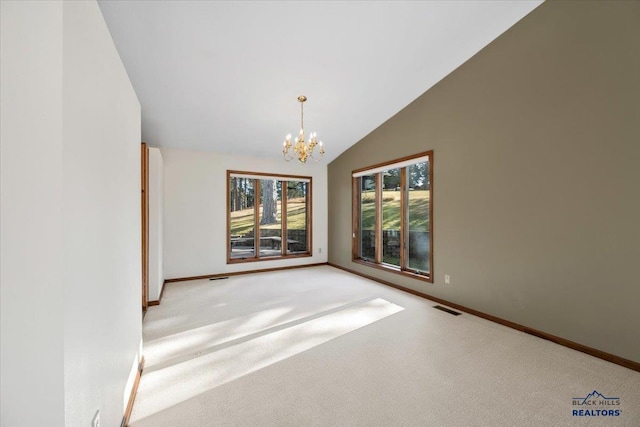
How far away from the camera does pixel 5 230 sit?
0.79 m

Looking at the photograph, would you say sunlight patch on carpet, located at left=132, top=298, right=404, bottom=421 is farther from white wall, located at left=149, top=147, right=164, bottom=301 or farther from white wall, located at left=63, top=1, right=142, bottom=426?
white wall, located at left=149, top=147, right=164, bottom=301

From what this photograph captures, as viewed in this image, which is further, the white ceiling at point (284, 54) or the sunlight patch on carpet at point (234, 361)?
the white ceiling at point (284, 54)

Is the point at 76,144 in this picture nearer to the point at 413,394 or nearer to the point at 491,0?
the point at 413,394

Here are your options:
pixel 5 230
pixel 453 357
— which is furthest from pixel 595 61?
pixel 5 230

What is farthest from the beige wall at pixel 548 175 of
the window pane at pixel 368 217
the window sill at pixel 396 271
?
the window pane at pixel 368 217

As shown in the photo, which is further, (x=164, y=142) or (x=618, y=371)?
(x=164, y=142)

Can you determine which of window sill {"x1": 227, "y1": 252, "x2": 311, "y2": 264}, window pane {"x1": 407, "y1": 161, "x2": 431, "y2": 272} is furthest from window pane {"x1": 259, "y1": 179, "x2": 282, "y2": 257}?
window pane {"x1": 407, "y1": 161, "x2": 431, "y2": 272}

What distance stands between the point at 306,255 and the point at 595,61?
5.48 metres

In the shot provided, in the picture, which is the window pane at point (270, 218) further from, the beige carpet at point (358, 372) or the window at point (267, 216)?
the beige carpet at point (358, 372)

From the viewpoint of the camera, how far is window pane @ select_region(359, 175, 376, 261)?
18.5 ft

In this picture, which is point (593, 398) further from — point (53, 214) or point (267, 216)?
point (267, 216)

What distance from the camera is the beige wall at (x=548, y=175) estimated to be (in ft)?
7.97

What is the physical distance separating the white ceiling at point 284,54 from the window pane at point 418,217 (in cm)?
115

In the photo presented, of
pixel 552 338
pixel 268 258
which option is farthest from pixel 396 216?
pixel 268 258
